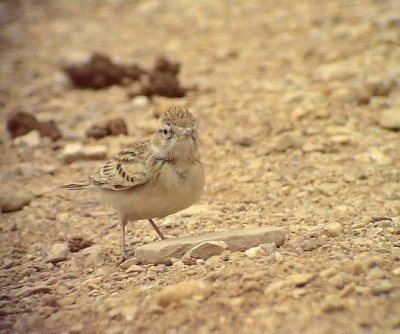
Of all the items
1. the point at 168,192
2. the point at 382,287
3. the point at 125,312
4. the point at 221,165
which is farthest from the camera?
the point at 221,165

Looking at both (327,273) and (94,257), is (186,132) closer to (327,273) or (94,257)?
(94,257)

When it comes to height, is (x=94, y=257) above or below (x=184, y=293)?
below

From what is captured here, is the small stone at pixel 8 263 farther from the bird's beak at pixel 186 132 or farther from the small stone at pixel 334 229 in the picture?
the small stone at pixel 334 229

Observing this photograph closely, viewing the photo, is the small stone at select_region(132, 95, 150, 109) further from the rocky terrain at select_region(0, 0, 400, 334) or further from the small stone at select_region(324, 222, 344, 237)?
the small stone at select_region(324, 222, 344, 237)

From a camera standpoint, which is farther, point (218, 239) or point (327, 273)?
point (218, 239)

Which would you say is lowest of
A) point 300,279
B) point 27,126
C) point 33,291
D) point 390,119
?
point 33,291

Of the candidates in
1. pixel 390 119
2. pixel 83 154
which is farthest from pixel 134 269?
pixel 390 119

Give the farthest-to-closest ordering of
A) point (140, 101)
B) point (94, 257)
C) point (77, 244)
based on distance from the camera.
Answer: point (140, 101) < point (77, 244) < point (94, 257)

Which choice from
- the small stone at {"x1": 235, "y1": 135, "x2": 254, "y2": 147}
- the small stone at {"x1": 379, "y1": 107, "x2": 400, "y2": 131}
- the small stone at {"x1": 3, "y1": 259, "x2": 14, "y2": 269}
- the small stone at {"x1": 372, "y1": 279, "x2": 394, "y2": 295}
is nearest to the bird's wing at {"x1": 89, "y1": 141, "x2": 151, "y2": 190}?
the small stone at {"x1": 3, "y1": 259, "x2": 14, "y2": 269}
